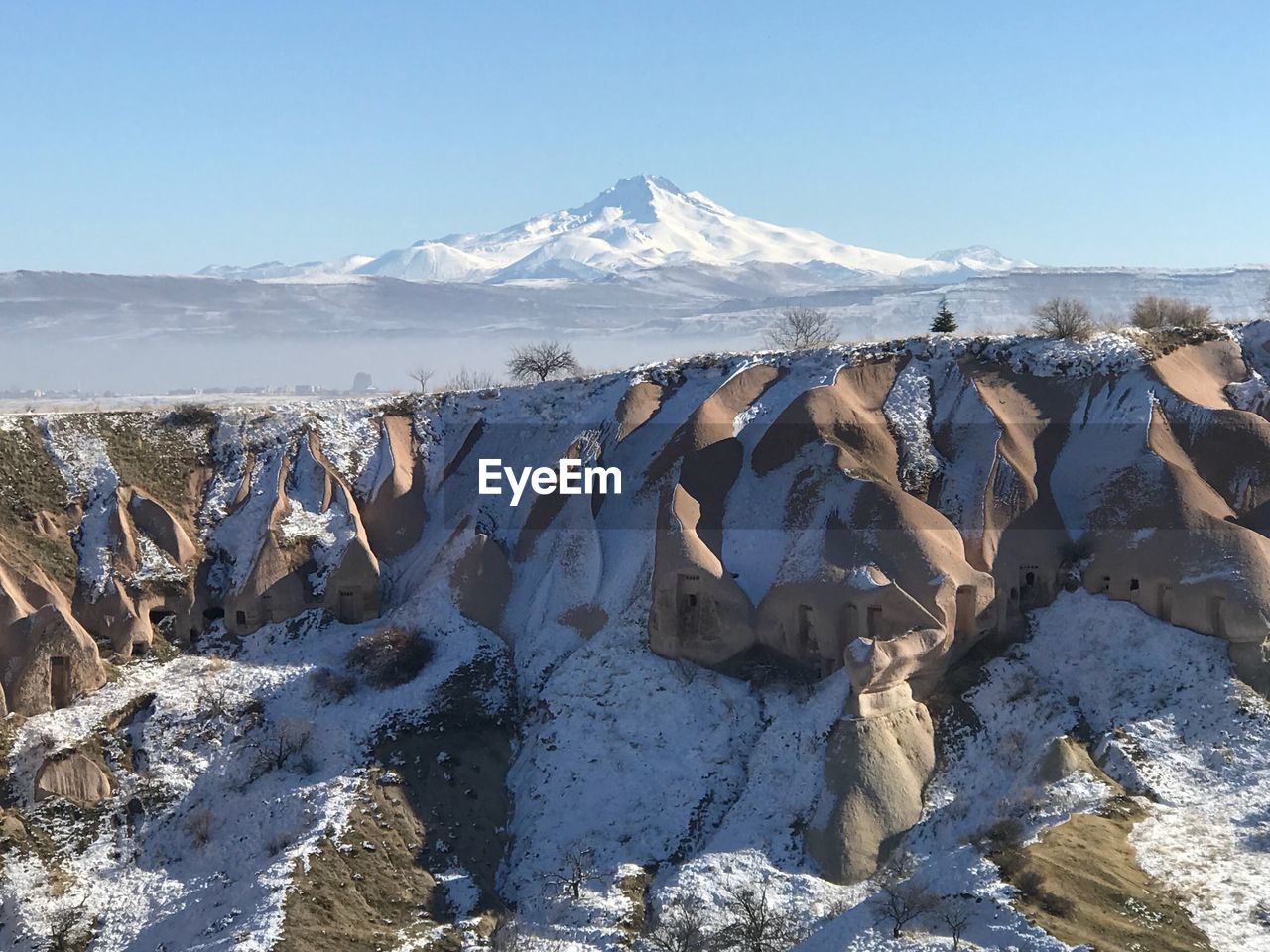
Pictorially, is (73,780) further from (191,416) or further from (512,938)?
(191,416)

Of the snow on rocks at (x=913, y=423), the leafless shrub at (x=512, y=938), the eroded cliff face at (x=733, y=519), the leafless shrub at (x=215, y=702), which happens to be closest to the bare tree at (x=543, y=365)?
the eroded cliff face at (x=733, y=519)

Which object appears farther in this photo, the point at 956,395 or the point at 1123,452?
the point at 956,395

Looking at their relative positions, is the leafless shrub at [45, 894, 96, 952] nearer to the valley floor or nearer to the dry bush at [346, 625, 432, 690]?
the valley floor

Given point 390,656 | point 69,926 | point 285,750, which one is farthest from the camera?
point 390,656

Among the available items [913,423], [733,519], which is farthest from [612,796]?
[913,423]

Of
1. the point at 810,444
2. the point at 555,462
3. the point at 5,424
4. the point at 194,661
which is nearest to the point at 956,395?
the point at 810,444

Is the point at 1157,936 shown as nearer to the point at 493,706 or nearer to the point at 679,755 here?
the point at 679,755
